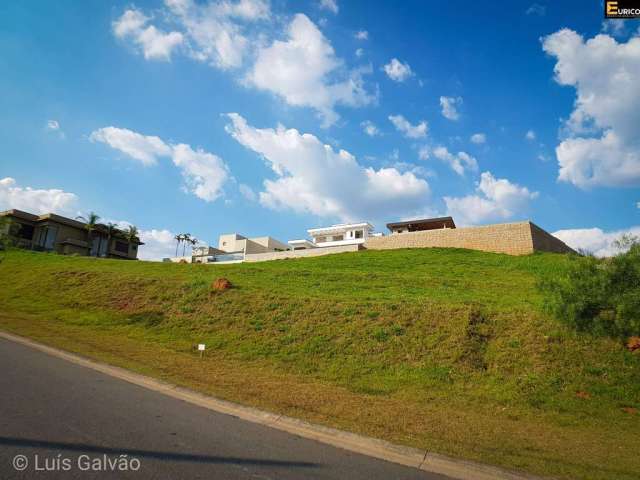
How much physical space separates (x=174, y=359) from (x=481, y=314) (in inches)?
532

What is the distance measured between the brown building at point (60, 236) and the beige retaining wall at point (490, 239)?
171 ft

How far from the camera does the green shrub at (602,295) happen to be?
12.6 m

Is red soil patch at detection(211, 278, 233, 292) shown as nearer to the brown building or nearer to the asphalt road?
the asphalt road

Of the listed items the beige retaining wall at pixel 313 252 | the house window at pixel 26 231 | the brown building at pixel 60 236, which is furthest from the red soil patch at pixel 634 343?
the house window at pixel 26 231

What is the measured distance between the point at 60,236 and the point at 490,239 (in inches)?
2616

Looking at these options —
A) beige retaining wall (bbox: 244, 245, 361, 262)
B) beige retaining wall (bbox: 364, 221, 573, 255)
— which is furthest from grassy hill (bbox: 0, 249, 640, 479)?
beige retaining wall (bbox: 244, 245, 361, 262)

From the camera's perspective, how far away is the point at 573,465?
6.79m

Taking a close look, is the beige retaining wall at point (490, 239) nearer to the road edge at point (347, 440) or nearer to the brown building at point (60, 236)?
the road edge at point (347, 440)

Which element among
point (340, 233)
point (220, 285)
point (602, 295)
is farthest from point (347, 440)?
point (340, 233)

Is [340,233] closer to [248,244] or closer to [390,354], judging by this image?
[248,244]

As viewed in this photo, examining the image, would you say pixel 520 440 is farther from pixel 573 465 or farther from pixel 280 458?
pixel 280 458

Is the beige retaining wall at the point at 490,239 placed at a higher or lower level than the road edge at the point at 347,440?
higher

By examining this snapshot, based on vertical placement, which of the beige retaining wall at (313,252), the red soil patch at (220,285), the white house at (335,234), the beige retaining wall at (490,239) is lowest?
the red soil patch at (220,285)

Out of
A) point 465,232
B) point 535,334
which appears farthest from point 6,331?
point 465,232
